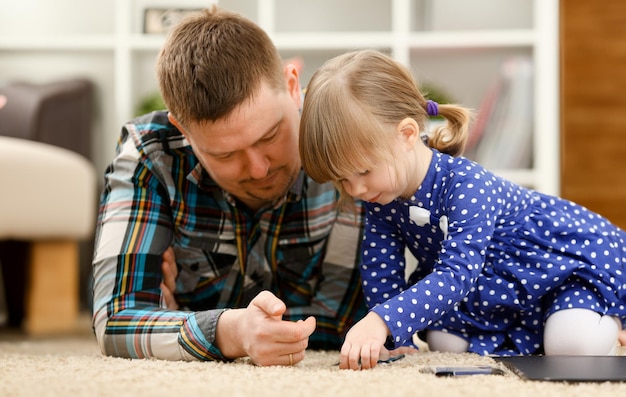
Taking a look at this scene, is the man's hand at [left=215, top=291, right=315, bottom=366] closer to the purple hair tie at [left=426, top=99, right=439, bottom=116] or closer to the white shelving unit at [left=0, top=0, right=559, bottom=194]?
the purple hair tie at [left=426, top=99, right=439, bottom=116]

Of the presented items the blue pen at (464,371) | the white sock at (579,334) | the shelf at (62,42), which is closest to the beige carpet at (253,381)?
the blue pen at (464,371)

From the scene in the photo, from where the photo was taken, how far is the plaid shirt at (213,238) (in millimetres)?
1318

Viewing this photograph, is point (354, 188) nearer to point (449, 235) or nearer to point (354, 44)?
point (449, 235)

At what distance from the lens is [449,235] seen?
1.13 metres

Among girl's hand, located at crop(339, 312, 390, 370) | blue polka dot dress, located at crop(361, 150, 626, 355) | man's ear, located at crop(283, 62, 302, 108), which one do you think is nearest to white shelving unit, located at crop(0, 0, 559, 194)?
man's ear, located at crop(283, 62, 302, 108)

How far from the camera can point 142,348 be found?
1163 millimetres

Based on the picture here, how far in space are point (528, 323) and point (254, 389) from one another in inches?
22.3

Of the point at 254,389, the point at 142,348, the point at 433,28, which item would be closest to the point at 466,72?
the point at 433,28

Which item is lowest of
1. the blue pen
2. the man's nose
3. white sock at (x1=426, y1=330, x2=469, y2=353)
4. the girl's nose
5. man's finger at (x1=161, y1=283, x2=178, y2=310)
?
white sock at (x1=426, y1=330, x2=469, y2=353)

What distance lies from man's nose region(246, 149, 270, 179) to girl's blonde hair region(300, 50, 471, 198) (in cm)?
8

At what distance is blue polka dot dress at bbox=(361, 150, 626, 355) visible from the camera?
3.79ft

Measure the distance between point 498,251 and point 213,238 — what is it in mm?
483

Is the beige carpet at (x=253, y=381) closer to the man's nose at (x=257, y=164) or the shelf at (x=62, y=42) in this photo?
the man's nose at (x=257, y=164)

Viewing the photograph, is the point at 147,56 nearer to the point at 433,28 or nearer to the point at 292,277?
the point at 433,28
